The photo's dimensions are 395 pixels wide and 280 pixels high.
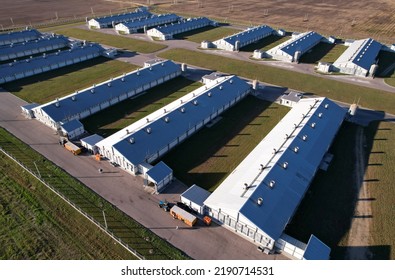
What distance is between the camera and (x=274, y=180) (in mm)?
48094

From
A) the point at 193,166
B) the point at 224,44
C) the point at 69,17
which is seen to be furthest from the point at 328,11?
the point at 193,166


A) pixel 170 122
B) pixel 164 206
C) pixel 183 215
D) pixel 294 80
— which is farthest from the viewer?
pixel 294 80

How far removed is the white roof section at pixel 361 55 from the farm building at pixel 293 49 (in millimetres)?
14804

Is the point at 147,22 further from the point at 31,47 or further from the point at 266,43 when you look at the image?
the point at 266,43

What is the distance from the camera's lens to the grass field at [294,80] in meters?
83.6

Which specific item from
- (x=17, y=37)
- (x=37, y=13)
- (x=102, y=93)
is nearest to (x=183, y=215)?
(x=102, y=93)

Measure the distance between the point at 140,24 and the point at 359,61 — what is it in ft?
341

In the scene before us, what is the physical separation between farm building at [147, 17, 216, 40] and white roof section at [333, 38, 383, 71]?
74040mm

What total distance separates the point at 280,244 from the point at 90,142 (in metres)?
41.7

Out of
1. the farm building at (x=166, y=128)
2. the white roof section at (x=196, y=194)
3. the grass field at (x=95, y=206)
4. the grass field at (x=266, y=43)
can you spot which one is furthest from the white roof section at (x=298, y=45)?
the grass field at (x=95, y=206)

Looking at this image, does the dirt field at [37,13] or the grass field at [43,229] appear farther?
the dirt field at [37,13]

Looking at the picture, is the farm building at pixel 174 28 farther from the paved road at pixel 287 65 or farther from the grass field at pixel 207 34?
the paved road at pixel 287 65

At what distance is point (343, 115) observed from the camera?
70875mm

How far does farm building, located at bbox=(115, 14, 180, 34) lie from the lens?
14225 cm
